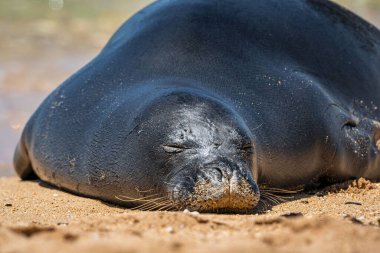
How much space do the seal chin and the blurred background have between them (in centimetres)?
335

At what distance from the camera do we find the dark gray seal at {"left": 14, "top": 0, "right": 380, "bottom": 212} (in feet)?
14.5

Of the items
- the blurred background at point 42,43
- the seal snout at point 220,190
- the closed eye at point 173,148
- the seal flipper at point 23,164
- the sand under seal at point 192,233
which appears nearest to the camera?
the sand under seal at point 192,233

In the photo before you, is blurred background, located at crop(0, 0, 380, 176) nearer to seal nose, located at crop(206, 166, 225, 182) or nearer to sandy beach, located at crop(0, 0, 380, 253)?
sandy beach, located at crop(0, 0, 380, 253)

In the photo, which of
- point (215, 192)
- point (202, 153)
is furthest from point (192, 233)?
point (202, 153)

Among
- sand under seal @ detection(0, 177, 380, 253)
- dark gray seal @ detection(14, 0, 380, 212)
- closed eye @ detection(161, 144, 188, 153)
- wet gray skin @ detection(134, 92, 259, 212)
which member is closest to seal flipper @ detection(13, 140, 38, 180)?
dark gray seal @ detection(14, 0, 380, 212)

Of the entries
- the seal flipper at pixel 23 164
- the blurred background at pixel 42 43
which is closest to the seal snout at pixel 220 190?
the seal flipper at pixel 23 164

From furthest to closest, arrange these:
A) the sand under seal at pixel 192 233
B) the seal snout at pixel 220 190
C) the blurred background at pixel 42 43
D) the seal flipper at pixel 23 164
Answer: the blurred background at pixel 42 43, the seal flipper at pixel 23 164, the seal snout at pixel 220 190, the sand under seal at pixel 192 233

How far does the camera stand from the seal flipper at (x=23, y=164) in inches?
246

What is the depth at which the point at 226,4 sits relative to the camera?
5.82m

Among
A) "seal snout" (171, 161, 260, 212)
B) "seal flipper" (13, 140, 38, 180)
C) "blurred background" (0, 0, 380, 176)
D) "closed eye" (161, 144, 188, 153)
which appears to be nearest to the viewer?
"seal snout" (171, 161, 260, 212)

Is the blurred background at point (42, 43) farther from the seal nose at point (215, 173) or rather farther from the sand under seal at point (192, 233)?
the sand under seal at point (192, 233)

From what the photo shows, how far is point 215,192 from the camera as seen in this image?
4.07 meters

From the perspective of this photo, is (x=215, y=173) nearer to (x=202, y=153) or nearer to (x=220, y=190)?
(x=220, y=190)

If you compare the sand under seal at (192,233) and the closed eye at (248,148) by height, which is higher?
the closed eye at (248,148)
